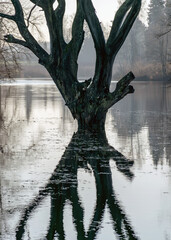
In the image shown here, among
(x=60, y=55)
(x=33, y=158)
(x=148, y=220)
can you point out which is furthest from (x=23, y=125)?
(x=148, y=220)

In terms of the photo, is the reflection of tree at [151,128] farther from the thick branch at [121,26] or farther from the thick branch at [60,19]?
the thick branch at [60,19]

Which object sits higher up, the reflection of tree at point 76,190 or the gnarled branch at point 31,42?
the gnarled branch at point 31,42

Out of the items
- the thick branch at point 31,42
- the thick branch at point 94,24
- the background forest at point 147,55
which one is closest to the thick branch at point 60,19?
the thick branch at point 31,42

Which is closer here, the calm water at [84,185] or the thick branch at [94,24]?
the calm water at [84,185]

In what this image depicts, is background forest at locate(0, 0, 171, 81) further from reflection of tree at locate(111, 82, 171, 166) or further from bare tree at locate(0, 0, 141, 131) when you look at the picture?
bare tree at locate(0, 0, 141, 131)

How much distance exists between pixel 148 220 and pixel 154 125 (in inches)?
493

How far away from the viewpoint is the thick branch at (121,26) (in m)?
17.9

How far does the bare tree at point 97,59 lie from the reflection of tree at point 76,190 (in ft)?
9.78

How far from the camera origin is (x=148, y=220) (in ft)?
24.6

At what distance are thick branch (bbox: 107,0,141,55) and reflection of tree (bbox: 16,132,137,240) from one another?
166 inches

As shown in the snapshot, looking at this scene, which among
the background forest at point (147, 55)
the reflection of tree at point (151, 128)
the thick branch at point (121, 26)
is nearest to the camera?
the reflection of tree at point (151, 128)

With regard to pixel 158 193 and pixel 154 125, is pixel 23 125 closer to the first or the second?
pixel 154 125

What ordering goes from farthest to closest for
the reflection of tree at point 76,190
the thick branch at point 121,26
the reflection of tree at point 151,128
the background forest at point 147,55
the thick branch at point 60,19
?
the background forest at point 147,55
the thick branch at point 60,19
the thick branch at point 121,26
the reflection of tree at point 151,128
the reflection of tree at point 76,190

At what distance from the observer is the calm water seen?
7137 mm
